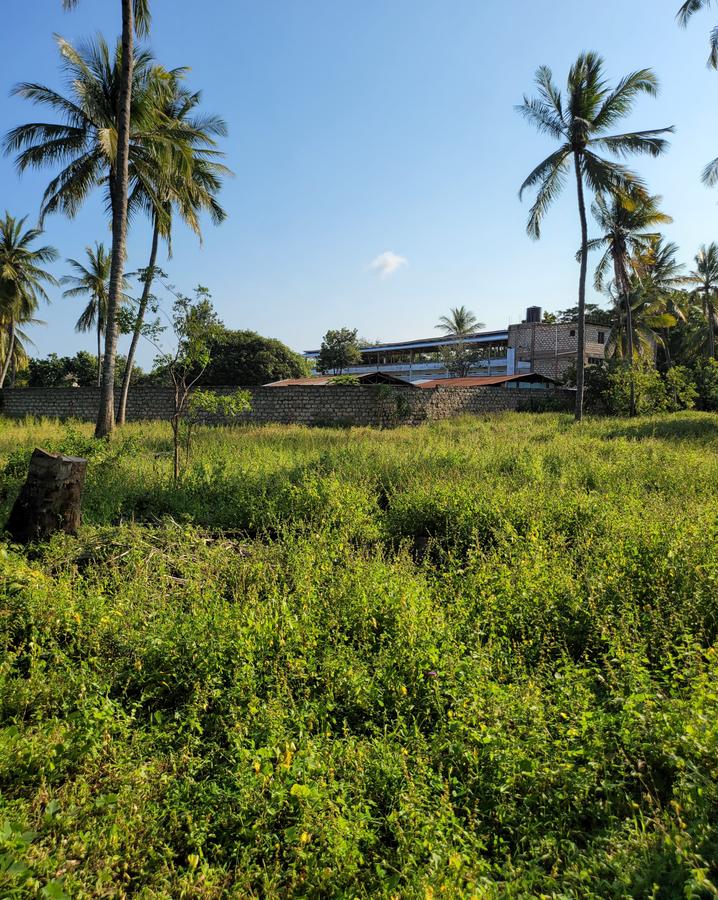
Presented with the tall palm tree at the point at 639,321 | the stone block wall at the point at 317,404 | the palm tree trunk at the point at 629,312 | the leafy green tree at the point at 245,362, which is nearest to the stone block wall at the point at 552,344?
the tall palm tree at the point at 639,321

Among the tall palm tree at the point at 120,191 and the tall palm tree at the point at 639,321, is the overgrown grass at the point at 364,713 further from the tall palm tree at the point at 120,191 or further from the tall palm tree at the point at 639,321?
the tall palm tree at the point at 639,321

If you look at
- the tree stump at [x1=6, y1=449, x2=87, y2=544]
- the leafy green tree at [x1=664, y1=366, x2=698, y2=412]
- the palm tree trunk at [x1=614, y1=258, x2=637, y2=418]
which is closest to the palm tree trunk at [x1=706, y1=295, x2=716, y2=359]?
the palm tree trunk at [x1=614, y1=258, x2=637, y2=418]

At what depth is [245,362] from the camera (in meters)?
39.3

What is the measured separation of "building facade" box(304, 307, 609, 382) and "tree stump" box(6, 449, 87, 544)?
29.1 meters

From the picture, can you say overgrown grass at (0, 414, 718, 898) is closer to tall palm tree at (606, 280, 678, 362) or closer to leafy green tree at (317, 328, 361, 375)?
tall palm tree at (606, 280, 678, 362)

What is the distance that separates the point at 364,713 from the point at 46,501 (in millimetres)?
3958

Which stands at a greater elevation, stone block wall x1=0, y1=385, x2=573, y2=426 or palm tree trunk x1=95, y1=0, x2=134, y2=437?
palm tree trunk x1=95, y1=0, x2=134, y2=437

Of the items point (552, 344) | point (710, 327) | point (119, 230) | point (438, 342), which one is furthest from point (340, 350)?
point (119, 230)

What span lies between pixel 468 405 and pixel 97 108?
15112mm

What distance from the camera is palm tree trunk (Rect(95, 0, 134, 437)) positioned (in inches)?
471

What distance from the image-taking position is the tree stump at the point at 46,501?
5.34 metres

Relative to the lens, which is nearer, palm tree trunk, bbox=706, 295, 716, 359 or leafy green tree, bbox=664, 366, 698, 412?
leafy green tree, bbox=664, 366, 698, 412

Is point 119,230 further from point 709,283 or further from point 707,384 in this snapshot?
point 709,283

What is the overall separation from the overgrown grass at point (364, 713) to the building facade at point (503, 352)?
28.7 meters
